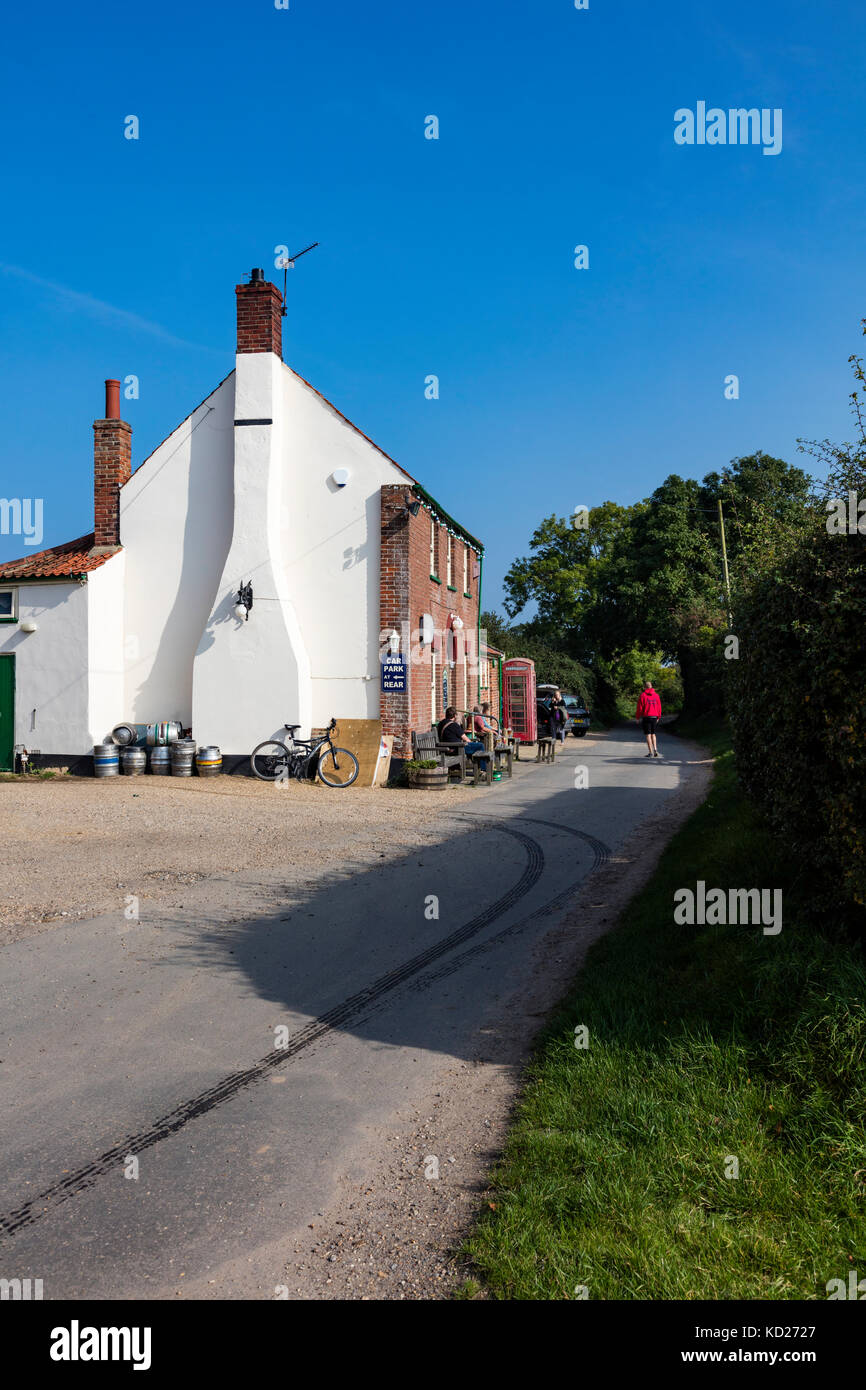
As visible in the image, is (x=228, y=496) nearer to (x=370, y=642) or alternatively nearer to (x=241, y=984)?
(x=370, y=642)

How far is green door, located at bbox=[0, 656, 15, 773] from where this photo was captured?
19.7 meters

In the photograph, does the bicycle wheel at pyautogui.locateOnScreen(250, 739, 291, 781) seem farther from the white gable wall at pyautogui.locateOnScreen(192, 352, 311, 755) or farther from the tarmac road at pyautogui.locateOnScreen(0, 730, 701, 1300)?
the tarmac road at pyautogui.locateOnScreen(0, 730, 701, 1300)

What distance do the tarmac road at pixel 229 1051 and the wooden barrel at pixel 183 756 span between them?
9.56 meters

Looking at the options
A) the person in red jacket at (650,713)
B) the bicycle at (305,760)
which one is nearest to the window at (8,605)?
the bicycle at (305,760)

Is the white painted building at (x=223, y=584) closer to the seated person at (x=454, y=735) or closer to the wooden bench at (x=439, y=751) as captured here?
the wooden bench at (x=439, y=751)

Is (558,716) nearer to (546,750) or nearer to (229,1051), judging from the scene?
(546,750)

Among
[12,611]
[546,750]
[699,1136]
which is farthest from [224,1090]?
[546,750]

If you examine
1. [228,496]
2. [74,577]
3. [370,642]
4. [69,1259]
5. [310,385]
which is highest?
[310,385]

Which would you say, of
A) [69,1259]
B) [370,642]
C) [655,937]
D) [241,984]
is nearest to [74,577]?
[370,642]

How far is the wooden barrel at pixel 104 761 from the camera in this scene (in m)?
18.9

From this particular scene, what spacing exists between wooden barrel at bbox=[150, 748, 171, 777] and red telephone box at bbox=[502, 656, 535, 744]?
531 inches

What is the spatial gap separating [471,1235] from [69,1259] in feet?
4.68

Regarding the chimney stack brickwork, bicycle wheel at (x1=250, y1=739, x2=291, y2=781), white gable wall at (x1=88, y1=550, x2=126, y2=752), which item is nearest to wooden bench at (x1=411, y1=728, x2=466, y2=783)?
bicycle wheel at (x1=250, y1=739, x2=291, y2=781)

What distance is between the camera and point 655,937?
6.47 meters
